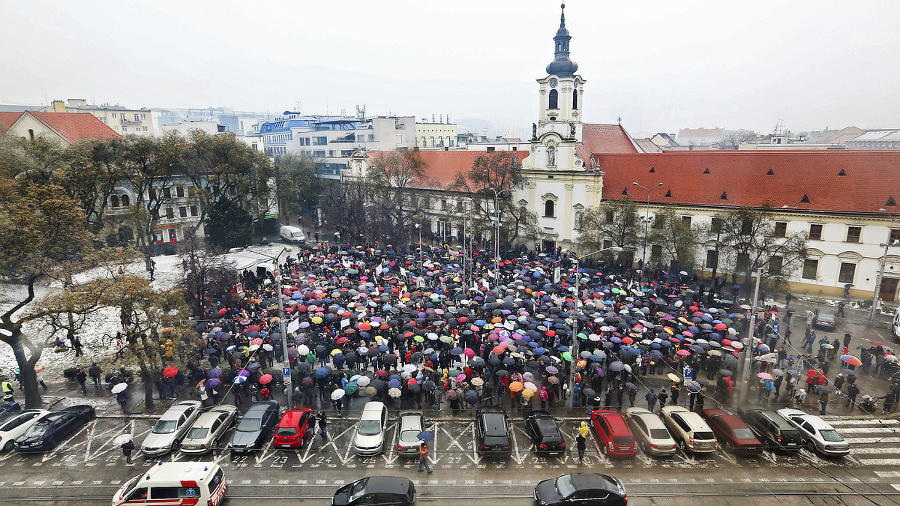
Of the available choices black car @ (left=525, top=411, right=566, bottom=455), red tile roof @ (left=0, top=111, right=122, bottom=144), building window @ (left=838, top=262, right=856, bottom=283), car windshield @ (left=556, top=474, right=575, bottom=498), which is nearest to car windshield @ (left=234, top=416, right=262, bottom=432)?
black car @ (left=525, top=411, right=566, bottom=455)

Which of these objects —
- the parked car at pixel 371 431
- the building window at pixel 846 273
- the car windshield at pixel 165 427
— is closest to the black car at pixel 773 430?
the parked car at pixel 371 431

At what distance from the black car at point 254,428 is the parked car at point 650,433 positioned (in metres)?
15.3

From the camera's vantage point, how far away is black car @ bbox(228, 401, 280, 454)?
1888cm

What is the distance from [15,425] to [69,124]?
48.4 meters

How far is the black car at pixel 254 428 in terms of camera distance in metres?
18.9

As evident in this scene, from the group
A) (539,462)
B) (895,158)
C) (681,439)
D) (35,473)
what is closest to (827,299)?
(895,158)

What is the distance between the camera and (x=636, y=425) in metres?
20.0

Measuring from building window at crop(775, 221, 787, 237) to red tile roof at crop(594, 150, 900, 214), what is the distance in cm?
148

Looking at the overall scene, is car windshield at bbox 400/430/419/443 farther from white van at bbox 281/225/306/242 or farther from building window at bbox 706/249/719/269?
white van at bbox 281/225/306/242

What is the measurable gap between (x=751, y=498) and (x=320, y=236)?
56.0 m

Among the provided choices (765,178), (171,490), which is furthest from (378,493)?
(765,178)

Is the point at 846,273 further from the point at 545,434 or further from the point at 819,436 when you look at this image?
the point at 545,434

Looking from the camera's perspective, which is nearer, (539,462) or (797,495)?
(797,495)

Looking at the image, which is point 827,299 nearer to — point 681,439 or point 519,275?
point 519,275
